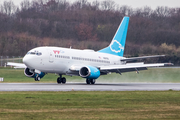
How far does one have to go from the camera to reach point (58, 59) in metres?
35.6

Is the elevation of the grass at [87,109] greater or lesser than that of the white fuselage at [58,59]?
greater

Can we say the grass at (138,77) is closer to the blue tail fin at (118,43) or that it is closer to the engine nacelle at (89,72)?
the blue tail fin at (118,43)

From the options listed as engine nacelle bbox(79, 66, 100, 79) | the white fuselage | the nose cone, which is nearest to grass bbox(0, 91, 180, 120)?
the nose cone

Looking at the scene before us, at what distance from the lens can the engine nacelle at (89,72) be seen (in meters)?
34.9

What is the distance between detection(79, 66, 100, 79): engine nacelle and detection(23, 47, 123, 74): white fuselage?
5.84 ft

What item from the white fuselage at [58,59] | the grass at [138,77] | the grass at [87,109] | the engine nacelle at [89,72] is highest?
the grass at [87,109]

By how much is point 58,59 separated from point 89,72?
11.3 ft

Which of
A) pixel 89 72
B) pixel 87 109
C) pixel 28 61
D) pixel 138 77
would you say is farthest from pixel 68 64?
pixel 87 109

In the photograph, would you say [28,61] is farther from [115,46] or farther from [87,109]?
[87,109]

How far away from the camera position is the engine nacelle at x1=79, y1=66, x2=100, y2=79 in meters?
34.9

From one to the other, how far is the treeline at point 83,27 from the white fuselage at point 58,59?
1510cm

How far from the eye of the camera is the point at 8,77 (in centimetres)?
4809

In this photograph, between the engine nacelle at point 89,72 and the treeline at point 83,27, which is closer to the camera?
the engine nacelle at point 89,72

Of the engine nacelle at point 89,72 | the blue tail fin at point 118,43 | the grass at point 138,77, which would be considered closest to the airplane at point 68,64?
the engine nacelle at point 89,72
